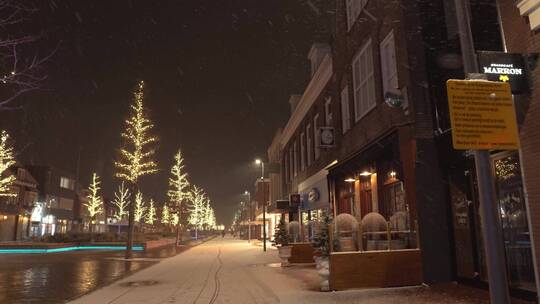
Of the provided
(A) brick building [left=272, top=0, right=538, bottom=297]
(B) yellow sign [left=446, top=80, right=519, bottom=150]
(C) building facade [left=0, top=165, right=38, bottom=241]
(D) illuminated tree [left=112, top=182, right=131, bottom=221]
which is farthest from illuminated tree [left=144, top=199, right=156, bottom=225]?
(B) yellow sign [left=446, top=80, right=519, bottom=150]

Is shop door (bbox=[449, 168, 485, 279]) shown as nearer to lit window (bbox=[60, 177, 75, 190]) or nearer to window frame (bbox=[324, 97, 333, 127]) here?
window frame (bbox=[324, 97, 333, 127])

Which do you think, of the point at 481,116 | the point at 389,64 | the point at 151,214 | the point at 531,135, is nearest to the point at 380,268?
the point at 531,135

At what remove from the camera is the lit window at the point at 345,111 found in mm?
19078

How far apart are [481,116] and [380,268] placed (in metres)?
7.13

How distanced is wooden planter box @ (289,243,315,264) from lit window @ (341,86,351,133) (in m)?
5.75

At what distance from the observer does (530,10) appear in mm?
8117

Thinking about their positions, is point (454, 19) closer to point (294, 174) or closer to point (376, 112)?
point (376, 112)

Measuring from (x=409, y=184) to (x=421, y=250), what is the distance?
176 centimetres

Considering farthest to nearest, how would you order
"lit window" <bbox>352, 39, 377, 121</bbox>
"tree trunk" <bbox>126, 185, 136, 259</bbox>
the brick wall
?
"tree trunk" <bbox>126, 185, 136, 259</bbox>
"lit window" <bbox>352, 39, 377, 121</bbox>
the brick wall

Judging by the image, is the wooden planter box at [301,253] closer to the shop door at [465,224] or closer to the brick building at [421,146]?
the brick building at [421,146]

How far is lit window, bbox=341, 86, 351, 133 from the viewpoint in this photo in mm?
19078

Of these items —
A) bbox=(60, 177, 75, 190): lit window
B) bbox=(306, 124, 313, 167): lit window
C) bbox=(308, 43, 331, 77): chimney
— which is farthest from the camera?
bbox=(60, 177, 75, 190): lit window

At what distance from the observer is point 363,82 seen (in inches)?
667

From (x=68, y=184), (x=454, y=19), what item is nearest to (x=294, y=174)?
(x=454, y=19)
